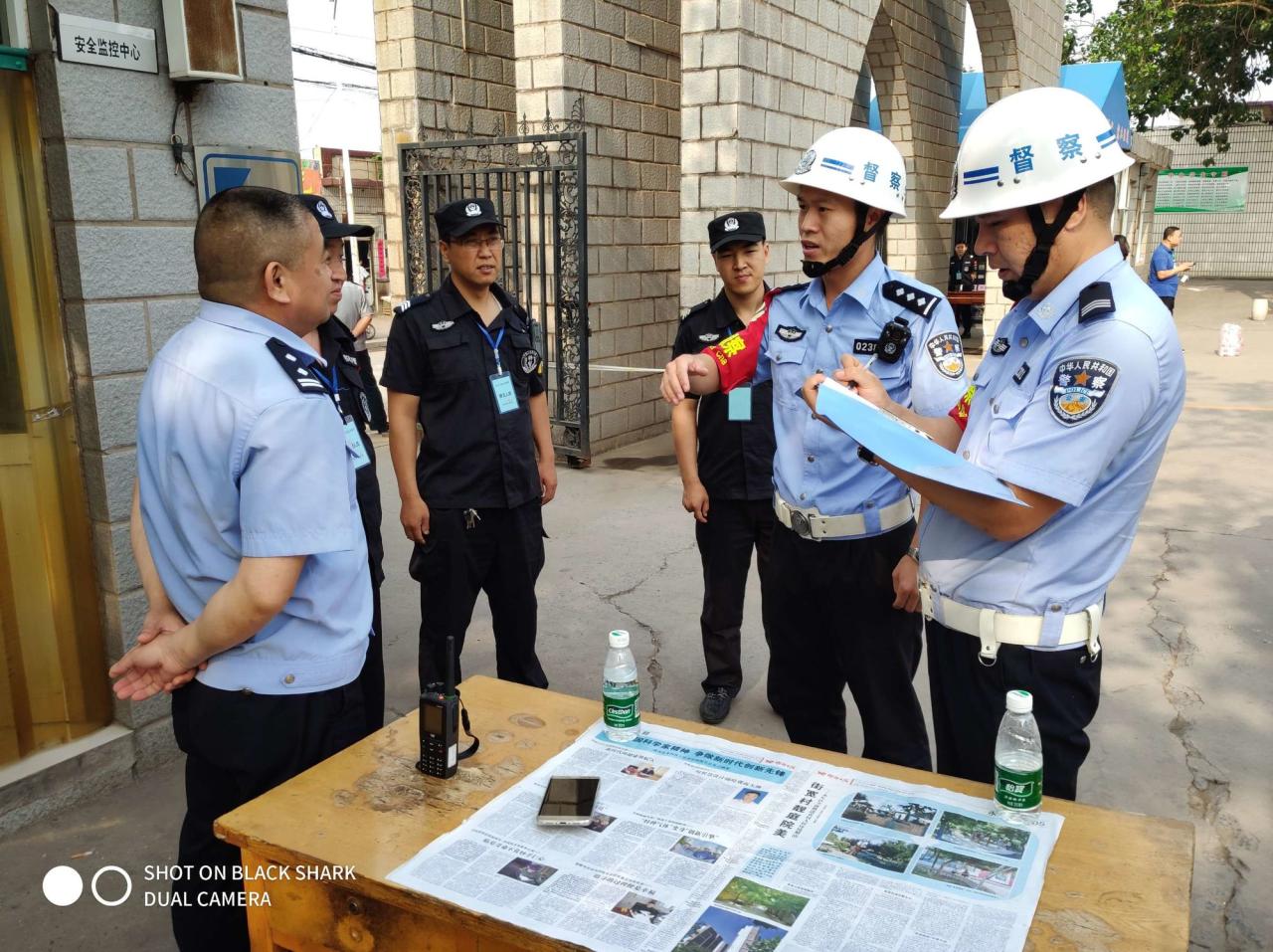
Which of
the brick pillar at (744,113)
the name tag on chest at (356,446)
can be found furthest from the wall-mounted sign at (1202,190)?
the name tag on chest at (356,446)

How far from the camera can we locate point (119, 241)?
10.1 ft

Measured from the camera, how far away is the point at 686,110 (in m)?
6.75

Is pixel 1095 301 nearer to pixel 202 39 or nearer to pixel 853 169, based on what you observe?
pixel 853 169

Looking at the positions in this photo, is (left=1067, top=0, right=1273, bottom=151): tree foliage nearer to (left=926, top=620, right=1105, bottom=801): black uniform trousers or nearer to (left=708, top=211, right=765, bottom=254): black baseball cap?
(left=708, top=211, right=765, bottom=254): black baseball cap

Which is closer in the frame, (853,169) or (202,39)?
(853,169)

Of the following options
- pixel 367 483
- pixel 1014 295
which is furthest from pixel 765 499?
pixel 1014 295

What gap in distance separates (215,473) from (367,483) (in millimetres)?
1210

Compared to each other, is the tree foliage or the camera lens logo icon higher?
the tree foliage

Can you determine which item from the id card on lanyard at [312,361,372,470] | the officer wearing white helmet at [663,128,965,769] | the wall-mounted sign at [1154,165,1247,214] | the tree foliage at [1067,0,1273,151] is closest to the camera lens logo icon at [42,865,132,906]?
the id card on lanyard at [312,361,372,470]

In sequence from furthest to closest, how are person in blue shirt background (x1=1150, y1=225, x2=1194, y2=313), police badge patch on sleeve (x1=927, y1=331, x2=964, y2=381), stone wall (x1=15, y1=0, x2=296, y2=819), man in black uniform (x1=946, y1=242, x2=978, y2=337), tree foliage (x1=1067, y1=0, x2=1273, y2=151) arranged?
tree foliage (x1=1067, y1=0, x2=1273, y2=151) → man in black uniform (x1=946, y1=242, x2=978, y2=337) → person in blue shirt background (x1=1150, y1=225, x2=1194, y2=313) → stone wall (x1=15, y1=0, x2=296, y2=819) → police badge patch on sleeve (x1=927, y1=331, x2=964, y2=381)

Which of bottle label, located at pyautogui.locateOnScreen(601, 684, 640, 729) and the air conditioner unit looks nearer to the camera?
bottle label, located at pyautogui.locateOnScreen(601, 684, 640, 729)

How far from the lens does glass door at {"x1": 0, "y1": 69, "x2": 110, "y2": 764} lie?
117 inches

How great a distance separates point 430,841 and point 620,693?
493 millimetres

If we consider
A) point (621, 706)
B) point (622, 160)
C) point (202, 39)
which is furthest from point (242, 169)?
point (622, 160)
